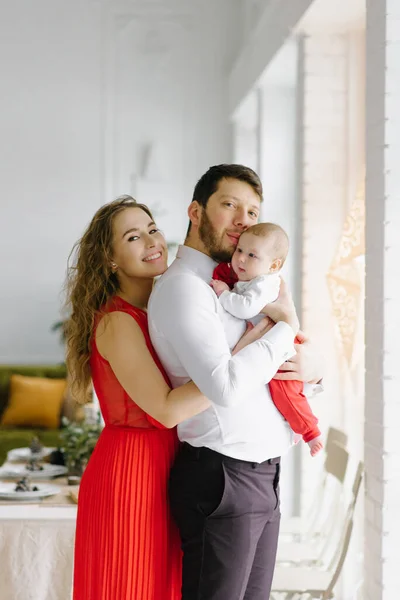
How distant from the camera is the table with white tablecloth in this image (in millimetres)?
2785

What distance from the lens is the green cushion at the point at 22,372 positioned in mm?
6629

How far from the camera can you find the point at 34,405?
641cm

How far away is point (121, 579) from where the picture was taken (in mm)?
2115

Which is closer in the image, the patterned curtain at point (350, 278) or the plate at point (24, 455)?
the patterned curtain at point (350, 278)

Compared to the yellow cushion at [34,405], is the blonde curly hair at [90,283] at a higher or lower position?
higher

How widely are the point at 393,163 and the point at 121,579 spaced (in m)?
1.51

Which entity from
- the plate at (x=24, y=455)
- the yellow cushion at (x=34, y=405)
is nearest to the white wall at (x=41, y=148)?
the yellow cushion at (x=34, y=405)

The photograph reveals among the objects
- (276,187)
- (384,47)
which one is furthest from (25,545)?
(276,187)

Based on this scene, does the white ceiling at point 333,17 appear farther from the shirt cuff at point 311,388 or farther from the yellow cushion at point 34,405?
the yellow cushion at point 34,405

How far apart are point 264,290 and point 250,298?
0.06 m

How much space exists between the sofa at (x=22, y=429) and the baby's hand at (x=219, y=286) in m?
4.26

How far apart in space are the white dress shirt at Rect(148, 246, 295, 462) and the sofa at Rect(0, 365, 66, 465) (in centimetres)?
420

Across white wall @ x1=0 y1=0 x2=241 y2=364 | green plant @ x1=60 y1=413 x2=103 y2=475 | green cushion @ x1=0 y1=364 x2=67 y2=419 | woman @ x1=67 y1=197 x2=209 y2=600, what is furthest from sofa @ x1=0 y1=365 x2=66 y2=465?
woman @ x1=67 y1=197 x2=209 y2=600

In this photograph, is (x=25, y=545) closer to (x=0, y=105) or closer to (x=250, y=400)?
(x=250, y=400)
